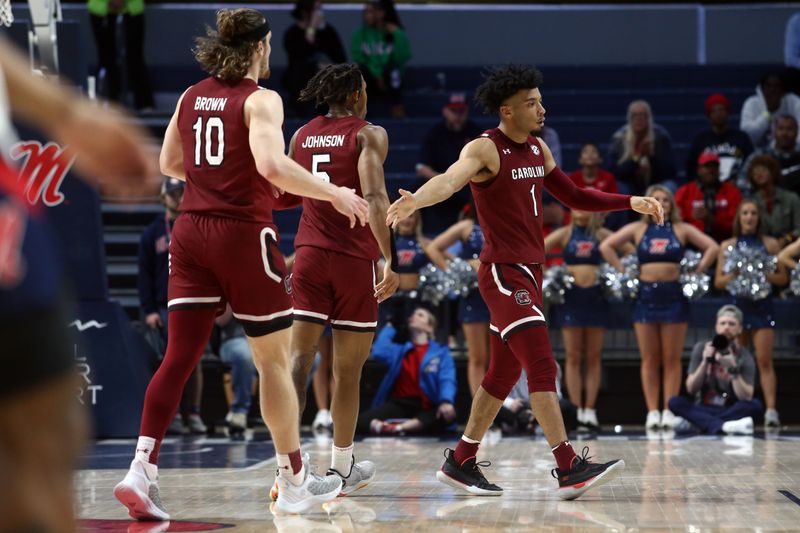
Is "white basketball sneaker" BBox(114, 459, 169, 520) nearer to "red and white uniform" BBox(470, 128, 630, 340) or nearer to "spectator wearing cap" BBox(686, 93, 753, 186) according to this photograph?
"red and white uniform" BBox(470, 128, 630, 340)

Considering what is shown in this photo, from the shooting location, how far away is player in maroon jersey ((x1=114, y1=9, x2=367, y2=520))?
4.73m

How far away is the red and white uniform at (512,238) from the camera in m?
5.75

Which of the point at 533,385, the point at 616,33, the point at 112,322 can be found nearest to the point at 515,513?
the point at 533,385

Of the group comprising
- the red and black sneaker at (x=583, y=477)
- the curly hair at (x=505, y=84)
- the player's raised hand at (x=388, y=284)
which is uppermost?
the curly hair at (x=505, y=84)

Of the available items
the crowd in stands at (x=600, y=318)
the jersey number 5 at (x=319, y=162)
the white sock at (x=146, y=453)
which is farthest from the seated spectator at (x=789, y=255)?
the white sock at (x=146, y=453)

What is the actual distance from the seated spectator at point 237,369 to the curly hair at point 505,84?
403 centimetres

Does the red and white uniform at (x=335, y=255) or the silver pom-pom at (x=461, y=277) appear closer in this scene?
the red and white uniform at (x=335, y=255)

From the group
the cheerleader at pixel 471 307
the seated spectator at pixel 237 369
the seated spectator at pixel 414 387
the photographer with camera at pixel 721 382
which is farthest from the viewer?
the cheerleader at pixel 471 307

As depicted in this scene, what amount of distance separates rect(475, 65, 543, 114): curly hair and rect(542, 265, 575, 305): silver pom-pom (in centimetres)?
430

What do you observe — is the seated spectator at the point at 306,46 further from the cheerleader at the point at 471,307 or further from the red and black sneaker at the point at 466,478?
the red and black sneaker at the point at 466,478

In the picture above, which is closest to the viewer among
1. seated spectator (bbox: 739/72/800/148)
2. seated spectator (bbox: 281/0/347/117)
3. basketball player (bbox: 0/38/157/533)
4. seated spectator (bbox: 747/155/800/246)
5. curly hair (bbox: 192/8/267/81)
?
basketball player (bbox: 0/38/157/533)

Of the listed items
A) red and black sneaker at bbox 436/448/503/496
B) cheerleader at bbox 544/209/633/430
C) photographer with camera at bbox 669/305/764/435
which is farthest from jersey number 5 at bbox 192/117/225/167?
photographer with camera at bbox 669/305/764/435

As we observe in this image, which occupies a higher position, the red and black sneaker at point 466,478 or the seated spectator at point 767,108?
the seated spectator at point 767,108

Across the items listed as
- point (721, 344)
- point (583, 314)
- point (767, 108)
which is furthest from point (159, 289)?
point (767, 108)
